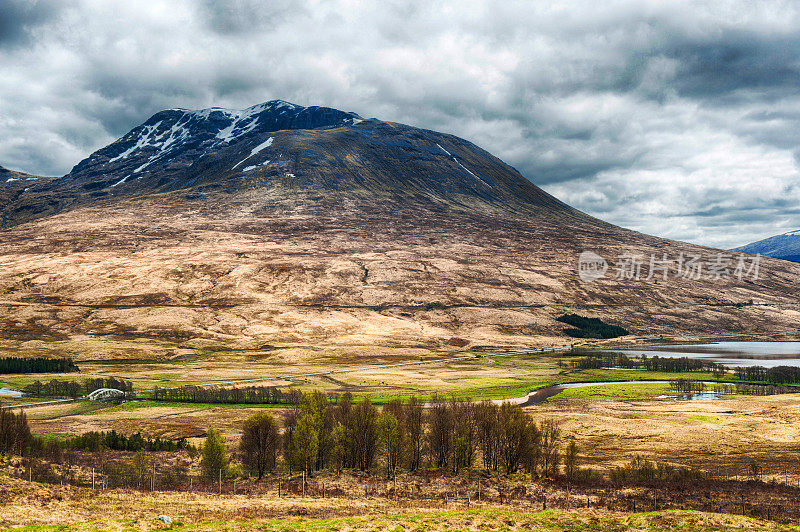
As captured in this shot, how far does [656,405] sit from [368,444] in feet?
273

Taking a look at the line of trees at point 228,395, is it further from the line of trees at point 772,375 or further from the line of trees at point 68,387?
the line of trees at point 772,375

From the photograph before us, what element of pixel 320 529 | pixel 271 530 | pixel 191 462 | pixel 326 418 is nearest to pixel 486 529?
pixel 320 529

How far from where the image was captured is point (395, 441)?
244 feet

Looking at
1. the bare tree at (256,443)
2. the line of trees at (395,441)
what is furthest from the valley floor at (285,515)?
the line of trees at (395,441)

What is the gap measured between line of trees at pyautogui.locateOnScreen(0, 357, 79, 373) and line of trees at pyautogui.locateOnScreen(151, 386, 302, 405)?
54.8m

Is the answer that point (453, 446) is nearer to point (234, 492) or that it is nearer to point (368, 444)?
point (368, 444)

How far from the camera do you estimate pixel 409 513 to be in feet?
158

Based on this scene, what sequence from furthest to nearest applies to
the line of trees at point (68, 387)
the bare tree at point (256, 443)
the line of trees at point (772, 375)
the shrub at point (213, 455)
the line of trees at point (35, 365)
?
the line of trees at point (772, 375) < the line of trees at point (35, 365) < the line of trees at point (68, 387) < the bare tree at point (256, 443) < the shrub at point (213, 455)

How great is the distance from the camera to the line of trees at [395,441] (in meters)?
72.1

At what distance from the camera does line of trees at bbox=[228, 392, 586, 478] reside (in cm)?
7212

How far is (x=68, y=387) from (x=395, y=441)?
102m

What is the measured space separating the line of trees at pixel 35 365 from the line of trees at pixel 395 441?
126818 millimetres

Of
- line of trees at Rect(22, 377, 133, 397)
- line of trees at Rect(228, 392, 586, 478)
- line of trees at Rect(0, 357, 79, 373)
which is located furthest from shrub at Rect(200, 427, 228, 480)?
line of trees at Rect(0, 357, 79, 373)

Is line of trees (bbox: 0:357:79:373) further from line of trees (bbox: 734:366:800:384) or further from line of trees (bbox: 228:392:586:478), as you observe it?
line of trees (bbox: 734:366:800:384)
